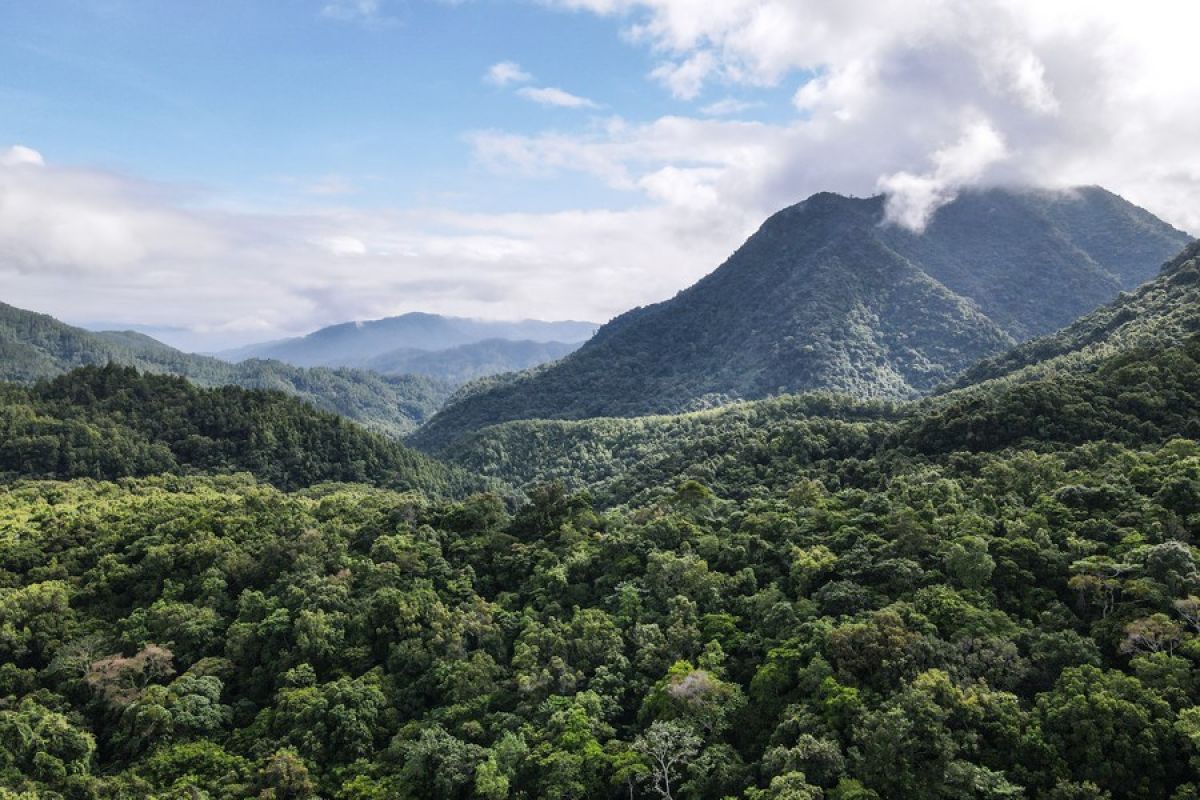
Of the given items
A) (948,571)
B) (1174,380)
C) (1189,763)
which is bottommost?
(1189,763)

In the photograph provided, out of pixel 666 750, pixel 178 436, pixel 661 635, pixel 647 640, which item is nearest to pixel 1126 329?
pixel 661 635

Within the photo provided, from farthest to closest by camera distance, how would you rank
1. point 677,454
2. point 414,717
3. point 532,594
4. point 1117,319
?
1. point 1117,319
2. point 677,454
3. point 532,594
4. point 414,717

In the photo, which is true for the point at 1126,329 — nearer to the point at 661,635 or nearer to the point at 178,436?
the point at 661,635

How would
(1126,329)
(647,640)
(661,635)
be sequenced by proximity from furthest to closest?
(1126,329)
(647,640)
(661,635)

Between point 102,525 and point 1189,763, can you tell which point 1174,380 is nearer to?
point 1189,763

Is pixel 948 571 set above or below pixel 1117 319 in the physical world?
below

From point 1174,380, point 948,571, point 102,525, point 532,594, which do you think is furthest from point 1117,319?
point 102,525
